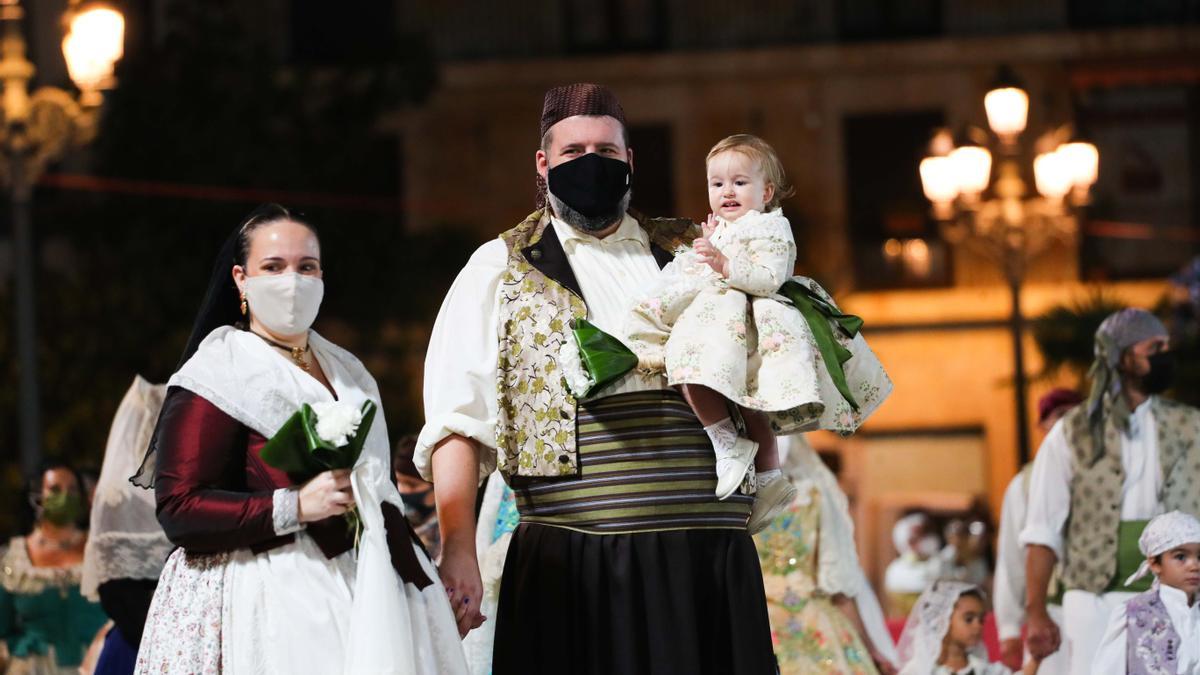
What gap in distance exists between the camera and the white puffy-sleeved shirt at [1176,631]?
7625 mm

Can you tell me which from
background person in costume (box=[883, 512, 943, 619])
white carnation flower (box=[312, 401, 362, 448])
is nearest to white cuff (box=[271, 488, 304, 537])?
white carnation flower (box=[312, 401, 362, 448])

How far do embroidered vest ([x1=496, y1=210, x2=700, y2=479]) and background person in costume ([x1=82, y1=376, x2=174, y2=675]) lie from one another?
8.39ft

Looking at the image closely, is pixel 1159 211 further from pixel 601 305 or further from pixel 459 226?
pixel 601 305

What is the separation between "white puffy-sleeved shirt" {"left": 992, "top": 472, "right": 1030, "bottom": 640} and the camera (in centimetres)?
1014

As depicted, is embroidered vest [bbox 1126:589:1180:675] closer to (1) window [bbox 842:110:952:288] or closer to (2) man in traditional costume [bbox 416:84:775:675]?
(2) man in traditional costume [bbox 416:84:775:675]

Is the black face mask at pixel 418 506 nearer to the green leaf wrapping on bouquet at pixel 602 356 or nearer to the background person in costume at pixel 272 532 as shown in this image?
the background person in costume at pixel 272 532

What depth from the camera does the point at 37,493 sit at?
10422mm


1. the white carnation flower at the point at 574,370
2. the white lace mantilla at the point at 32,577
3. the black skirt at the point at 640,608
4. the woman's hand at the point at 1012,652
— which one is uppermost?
the white carnation flower at the point at 574,370

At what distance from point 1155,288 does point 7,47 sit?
15005 mm

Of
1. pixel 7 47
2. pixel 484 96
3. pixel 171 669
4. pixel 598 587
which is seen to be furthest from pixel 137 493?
pixel 484 96

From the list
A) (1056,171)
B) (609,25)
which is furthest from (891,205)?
(1056,171)

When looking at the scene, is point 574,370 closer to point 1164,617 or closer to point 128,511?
point 128,511

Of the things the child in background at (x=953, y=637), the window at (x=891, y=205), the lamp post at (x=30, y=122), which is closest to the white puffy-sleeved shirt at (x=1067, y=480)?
the child in background at (x=953, y=637)

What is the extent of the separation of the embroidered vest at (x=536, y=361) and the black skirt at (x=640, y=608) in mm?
203
